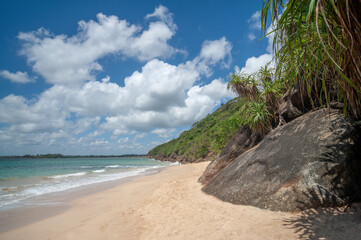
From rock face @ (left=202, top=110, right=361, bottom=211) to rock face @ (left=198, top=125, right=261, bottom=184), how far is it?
106 inches

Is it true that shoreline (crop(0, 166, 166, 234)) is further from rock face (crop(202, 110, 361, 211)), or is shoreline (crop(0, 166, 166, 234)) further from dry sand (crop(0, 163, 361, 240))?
rock face (crop(202, 110, 361, 211))

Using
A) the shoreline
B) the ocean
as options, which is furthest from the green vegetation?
the ocean

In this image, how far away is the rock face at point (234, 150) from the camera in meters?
9.41

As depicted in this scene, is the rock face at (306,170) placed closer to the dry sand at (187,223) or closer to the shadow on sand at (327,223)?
the shadow on sand at (327,223)

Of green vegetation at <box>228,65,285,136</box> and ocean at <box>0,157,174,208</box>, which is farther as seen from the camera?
ocean at <box>0,157,174,208</box>

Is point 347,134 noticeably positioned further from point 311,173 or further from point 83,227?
point 83,227

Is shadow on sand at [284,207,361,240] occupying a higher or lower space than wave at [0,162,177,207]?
higher

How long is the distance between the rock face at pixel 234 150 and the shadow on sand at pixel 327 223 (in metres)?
4.97

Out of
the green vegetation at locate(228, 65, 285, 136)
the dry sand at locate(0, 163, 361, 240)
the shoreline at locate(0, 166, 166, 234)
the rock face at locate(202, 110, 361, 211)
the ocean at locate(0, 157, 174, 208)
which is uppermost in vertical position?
the green vegetation at locate(228, 65, 285, 136)

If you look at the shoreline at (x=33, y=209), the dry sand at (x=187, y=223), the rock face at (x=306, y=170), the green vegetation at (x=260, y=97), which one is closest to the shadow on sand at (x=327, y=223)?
the dry sand at (x=187, y=223)

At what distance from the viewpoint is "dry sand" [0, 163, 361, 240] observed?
3955 millimetres

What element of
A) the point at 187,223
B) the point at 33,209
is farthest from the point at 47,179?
the point at 187,223

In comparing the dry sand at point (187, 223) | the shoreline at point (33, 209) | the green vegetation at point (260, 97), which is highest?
the green vegetation at point (260, 97)

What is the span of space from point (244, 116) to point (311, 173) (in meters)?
5.52
